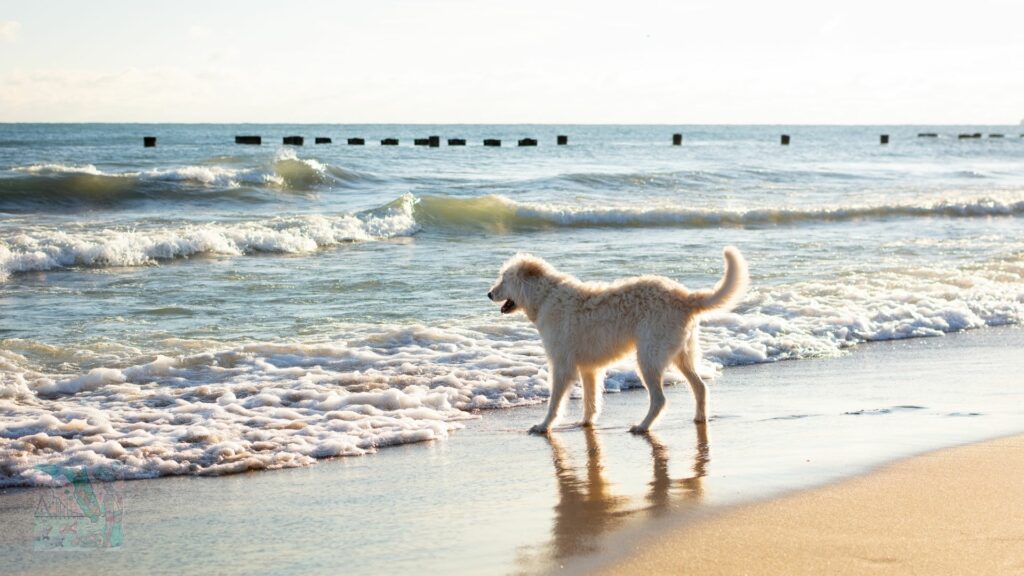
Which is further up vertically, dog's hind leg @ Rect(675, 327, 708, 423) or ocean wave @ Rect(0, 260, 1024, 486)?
dog's hind leg @ Rect(675, 327, 708, 423)

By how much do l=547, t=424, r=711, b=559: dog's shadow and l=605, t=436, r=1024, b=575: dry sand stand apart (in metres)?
0.30

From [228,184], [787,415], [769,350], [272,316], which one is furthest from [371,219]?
[787,415]

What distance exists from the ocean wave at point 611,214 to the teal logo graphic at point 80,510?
15302mm

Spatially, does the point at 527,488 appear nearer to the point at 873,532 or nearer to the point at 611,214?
the point at 873,532

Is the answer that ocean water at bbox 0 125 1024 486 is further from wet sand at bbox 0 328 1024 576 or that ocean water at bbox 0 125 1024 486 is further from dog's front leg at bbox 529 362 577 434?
dog's front leg at bbox 529 362 577 434

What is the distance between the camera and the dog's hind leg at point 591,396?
300 inches

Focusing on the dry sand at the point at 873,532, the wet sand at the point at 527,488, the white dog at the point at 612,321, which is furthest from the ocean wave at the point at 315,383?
the dry sand at the point at 873,532

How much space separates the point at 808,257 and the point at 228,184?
597 inches

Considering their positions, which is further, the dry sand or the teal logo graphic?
the teal logo graphic

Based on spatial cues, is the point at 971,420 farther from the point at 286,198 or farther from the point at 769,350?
the point at 286,198

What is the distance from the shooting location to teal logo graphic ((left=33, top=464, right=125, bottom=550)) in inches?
199

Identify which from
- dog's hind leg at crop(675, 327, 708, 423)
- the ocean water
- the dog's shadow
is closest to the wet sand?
the dog's shadow

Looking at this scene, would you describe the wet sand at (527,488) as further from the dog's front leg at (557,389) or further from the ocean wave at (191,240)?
the ocean wave at (191,240)

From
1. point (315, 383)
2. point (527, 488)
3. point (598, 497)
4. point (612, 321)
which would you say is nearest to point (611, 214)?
point (315, 383)
